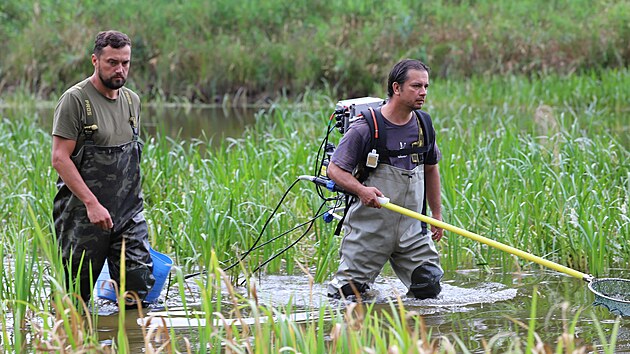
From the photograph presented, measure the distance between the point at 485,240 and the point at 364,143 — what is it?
0.82 m

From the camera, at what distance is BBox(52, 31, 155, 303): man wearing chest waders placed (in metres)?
Result: 4.87

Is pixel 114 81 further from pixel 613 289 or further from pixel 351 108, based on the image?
pixel 613 289

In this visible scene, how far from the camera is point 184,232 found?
5.96 m

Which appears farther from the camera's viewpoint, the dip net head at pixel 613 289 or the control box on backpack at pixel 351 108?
the control box on backpack at pixel 351 108

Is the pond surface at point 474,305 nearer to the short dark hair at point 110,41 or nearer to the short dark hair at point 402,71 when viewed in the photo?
the short dark hair at point 402,71

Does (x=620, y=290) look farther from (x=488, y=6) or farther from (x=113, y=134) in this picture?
(x=488, y=6)

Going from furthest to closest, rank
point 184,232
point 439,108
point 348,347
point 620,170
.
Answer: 1. point 439,108
2. point 620,170
3. point 184,232
4. point 348,347

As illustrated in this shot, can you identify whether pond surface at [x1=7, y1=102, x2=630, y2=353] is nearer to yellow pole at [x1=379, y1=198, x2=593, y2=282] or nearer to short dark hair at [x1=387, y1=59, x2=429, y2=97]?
yellow pole at [x1=379, y1=198, x2=593, y2=282]

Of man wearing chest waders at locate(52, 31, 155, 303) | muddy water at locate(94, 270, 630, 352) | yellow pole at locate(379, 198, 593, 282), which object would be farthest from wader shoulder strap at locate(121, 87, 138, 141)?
yellow pole at locate(379, 198, 593, 282)

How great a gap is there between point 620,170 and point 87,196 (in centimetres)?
408

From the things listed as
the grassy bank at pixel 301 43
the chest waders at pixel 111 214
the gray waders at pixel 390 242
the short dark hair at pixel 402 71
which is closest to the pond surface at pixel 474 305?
the gray waders at pixel 390 242

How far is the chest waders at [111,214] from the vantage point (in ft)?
16.4

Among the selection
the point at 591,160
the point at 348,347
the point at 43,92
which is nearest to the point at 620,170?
the point at 591,160

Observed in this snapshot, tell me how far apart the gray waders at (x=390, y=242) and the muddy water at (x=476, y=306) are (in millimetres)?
105
